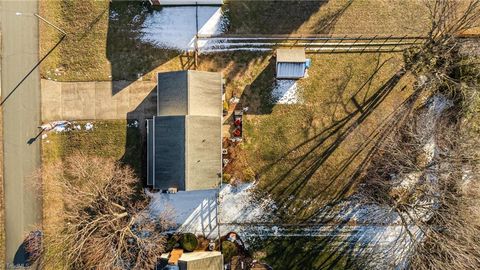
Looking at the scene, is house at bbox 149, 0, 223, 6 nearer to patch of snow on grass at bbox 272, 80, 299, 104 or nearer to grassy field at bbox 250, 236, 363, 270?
patch of snow on grass at bbox 272, 80, 299, 104

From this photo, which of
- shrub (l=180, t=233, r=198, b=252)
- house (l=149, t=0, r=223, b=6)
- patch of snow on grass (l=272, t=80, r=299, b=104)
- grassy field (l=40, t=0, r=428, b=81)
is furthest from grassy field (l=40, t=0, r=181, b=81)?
shrub (l=180, t=233, r=198, b=252)

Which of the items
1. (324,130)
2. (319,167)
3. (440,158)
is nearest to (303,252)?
(319,167)

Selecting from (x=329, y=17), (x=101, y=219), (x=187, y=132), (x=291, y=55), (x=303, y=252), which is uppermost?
(x=329, y=17)

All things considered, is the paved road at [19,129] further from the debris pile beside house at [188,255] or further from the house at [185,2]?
the debris pile beside house at [188,255]

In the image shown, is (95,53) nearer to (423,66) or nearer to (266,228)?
(266,228)

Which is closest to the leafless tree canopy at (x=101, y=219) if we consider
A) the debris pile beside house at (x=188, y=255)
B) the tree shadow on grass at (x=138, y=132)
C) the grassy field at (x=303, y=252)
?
the debris pile beside house at (x=188, y=255)

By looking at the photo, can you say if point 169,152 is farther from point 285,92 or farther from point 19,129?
point 19,129
